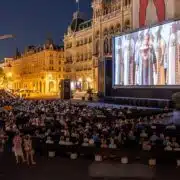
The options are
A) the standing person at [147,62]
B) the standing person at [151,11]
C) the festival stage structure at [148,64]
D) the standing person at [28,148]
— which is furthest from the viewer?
the standing person at [151,11]

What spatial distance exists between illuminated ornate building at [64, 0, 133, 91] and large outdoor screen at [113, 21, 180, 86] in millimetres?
29680

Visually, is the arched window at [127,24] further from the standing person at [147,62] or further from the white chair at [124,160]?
the white chair at [124,160]

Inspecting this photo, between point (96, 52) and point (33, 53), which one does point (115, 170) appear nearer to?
point (96, 52)

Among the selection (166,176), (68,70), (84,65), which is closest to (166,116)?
(166,176)

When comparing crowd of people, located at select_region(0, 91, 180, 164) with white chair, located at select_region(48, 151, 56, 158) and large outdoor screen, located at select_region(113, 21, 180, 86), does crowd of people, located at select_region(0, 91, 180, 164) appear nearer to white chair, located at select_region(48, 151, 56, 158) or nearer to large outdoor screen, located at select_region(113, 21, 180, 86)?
white chair, located at select_region(48, 151, 56, 158)

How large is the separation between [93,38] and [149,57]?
182 ft

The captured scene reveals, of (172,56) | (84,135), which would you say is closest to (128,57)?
(172,56)

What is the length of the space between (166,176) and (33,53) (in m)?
124

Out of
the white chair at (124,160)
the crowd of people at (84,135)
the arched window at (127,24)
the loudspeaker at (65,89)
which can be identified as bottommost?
the white chair at (124,160)

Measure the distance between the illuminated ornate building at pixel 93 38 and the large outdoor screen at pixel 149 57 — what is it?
29680mm

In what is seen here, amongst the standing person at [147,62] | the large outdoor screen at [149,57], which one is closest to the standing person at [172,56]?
the large outdoor screen at [149,57]

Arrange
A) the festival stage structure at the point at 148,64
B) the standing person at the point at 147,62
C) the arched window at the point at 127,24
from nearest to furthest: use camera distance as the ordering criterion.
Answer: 1. the festival stage structure at the point at 148,64
2. the standing person at the point at 147,62
3. the arched window at the point at 127,24

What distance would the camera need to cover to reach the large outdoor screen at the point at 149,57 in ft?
143

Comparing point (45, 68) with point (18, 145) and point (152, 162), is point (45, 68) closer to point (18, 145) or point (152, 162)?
point (18, 145)
